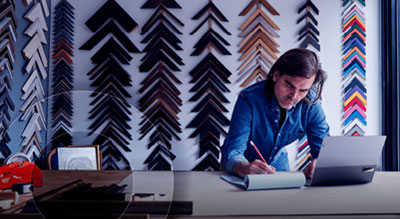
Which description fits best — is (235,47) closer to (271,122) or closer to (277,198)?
(271,122)

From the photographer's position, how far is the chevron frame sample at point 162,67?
2488mm

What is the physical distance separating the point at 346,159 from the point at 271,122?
608 mm

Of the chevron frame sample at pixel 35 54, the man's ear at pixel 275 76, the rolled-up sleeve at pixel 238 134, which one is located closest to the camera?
the rolled-up sleeve at pixel 238 134

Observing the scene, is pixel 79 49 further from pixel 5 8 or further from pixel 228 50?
pixel 228 50

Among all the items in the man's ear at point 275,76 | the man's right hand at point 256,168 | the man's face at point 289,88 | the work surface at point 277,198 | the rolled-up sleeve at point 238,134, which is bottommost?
the work surface at point 277,198

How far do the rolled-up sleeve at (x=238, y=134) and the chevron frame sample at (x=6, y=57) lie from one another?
1.19 metres

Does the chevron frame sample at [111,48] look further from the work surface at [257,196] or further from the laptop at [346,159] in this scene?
the laptop at [346,159]

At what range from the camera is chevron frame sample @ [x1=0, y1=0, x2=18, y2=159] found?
1.61m

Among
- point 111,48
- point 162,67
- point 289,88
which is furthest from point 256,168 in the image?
point 111,48

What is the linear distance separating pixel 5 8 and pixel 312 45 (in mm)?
2296

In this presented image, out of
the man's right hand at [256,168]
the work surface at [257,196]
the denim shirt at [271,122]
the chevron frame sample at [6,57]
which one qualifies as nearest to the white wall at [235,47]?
the chevron frame sample at [6,57]

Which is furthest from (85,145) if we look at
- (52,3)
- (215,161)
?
(52,3)

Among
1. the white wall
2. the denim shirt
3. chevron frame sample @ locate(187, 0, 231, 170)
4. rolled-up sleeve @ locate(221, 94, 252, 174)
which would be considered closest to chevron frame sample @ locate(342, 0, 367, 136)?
the white wall

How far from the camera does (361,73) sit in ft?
8.50
